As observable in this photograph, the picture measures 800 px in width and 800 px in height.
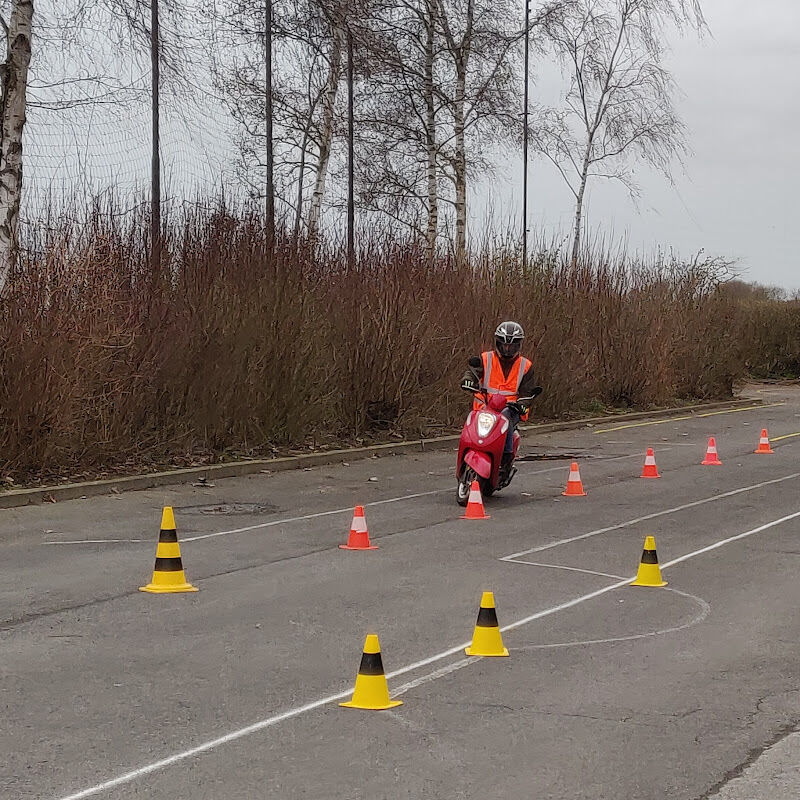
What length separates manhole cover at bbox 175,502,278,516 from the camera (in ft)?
46.7

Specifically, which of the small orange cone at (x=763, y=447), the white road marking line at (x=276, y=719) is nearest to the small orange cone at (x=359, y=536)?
the white road marking line at (x=276, y=719)

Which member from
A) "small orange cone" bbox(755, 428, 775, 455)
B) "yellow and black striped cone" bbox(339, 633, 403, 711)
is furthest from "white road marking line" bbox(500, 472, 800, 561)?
"yellow and black striped cone" bbox(339, 633, 403, 711)

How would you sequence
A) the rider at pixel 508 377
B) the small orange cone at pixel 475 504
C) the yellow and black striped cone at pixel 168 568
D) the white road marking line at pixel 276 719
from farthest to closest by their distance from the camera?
1. the rider at pixel 508 377
2. the small orange cone at pixel 475 504
3. the yellow and black striped cone at pixel 168 568
4. the white road marking line at pixel 276 719

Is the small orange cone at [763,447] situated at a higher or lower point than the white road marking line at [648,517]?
higher

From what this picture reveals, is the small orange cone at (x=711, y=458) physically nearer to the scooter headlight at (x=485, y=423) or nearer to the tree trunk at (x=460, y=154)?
the scooter headlight at (x=485, y=423)

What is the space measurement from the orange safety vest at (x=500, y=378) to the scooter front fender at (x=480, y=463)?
579 mm

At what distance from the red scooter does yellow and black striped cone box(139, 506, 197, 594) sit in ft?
17.6

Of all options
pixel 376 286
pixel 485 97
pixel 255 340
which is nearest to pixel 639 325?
pixel 485 97

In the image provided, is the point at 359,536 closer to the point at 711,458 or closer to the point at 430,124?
the point at 711,458

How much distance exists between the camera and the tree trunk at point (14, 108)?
53.6 ft

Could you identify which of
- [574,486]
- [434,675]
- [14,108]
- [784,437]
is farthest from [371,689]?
[784,437]

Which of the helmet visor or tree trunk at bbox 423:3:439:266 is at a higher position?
tree trunk at bbox 423:3:439:266

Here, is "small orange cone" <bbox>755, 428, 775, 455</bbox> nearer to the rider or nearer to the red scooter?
the rider

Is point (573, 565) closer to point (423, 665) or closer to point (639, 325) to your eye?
point (423, 665)
